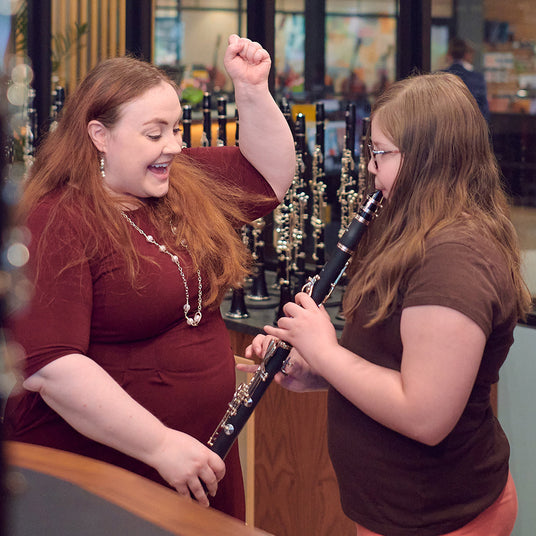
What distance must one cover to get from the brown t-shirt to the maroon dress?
1.22 feet

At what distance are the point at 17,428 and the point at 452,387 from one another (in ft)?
2.96

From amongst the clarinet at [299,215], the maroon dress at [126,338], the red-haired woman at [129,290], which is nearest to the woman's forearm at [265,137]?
the red-haired woman at [129,290]

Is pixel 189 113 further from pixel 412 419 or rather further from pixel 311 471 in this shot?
pixel 412 419

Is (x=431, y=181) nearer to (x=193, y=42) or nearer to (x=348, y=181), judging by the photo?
(x=348, y=181)

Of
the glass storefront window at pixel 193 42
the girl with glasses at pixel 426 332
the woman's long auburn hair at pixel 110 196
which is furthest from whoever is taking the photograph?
the glass storefront window at pixel 193 42

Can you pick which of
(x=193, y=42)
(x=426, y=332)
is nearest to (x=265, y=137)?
(x=426, y=332)

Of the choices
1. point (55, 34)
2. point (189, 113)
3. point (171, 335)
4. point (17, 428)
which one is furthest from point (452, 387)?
point (55, 34)

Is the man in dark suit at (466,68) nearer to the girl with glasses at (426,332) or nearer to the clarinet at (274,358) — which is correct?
the clarinet at (274,358)

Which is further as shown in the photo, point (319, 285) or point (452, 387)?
point (319, 285)

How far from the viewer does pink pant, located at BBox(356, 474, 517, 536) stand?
1.32m

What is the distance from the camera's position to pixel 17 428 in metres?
1.58

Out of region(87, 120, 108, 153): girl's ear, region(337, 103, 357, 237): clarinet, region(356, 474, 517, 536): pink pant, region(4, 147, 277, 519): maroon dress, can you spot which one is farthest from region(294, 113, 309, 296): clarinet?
region(356, 474, 517, 536): pink pant

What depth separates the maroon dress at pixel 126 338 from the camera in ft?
4.60

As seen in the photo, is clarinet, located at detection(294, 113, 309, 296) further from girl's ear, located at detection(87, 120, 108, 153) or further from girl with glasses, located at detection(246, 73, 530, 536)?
girl with glasses, located at detection(246, 73, 530, 536)
